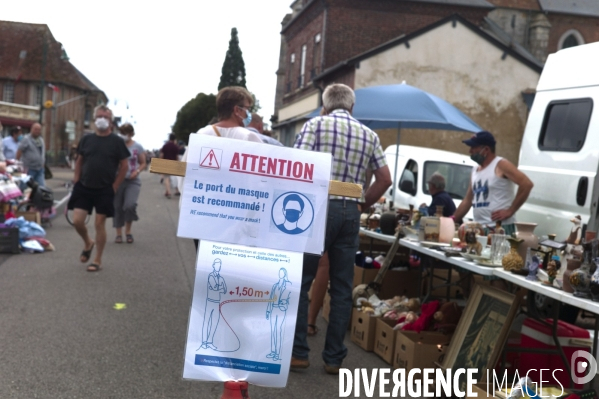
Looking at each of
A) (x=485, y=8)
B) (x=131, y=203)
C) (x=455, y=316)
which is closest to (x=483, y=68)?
(x=485, y=8)

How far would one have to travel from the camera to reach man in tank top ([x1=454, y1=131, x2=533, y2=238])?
7020 mm

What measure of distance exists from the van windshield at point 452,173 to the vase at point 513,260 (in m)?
8.40

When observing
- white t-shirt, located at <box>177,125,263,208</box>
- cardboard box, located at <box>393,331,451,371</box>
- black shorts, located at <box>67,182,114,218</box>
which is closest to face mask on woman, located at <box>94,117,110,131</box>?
black shorts, located at <box>67,182,114,218</box>

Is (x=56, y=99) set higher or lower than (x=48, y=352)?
higher

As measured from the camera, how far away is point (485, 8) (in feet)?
110

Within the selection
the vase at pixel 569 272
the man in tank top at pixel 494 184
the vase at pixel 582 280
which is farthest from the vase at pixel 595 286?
the man in tank top at pixel 494 184

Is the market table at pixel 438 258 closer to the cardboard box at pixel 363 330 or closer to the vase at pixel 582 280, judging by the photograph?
the cardboard box at pixel 363 330

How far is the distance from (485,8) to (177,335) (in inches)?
1168

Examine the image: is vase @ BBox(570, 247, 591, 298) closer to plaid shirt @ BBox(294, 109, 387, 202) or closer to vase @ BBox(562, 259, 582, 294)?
vase @ BBox(562, 259, 582, 294)

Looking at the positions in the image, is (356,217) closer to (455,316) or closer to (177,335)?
(455,316)

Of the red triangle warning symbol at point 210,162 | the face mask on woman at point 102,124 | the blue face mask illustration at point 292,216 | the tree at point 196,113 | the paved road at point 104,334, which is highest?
the tree at point 196,113

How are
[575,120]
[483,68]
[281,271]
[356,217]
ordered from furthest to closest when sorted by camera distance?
[483,68] → [575,120] → [356,217] → [281,271]

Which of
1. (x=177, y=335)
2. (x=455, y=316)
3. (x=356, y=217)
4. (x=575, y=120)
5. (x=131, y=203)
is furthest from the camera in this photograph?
(x=131, y=203)

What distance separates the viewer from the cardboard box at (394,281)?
810 cm
